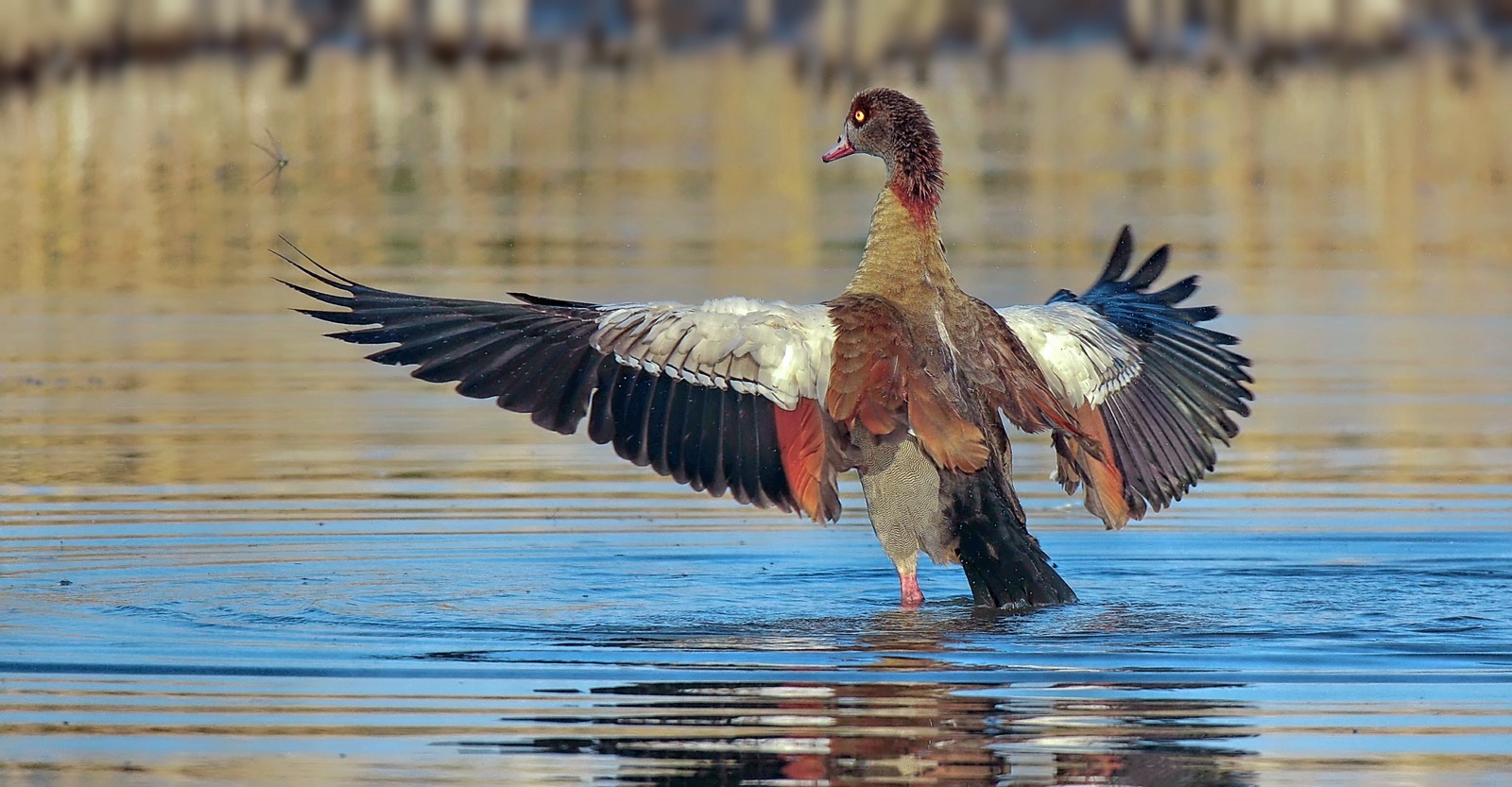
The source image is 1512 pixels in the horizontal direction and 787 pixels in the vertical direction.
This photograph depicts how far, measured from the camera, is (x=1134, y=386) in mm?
10398

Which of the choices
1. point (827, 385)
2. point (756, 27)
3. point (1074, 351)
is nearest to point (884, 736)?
point (827, 385)

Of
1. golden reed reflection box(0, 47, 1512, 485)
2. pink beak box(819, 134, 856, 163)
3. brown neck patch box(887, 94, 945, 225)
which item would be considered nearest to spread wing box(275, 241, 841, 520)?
brown neck patch box(887, 94, 945, 225)

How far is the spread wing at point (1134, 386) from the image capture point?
999 centimetres

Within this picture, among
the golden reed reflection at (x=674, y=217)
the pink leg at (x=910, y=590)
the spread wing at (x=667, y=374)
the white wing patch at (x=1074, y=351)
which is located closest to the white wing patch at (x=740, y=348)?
the spread wing at (x=667, y=374)

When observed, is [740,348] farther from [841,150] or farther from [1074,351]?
[841,150]

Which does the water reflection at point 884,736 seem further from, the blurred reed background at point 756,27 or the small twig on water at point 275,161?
the blurred reed background at point 756,27

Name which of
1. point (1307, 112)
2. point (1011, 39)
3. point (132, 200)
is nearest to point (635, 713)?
point (132, 200)

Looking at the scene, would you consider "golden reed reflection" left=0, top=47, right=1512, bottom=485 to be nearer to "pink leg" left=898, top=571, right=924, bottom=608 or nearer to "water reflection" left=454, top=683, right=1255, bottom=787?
"pink leg" left=898, top=571, right=924, bottom=608

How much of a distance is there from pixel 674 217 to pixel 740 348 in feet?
41.6

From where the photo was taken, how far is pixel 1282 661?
26.8ft

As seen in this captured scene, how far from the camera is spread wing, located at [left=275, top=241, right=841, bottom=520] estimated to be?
9211 millimetres

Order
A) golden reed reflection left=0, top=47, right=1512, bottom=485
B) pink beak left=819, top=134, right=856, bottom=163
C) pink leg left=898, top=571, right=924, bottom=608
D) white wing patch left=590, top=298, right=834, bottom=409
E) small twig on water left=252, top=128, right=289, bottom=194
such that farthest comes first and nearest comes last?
1. small twig on water left=252, top=128, right=289, bottom=194
2. golden reed reflection left=0, top=47, right=1512, bottom=485
3. pink beak left=819, top=134, right=856, bottom=163
4. pink leg left=898, top=571, right=924, bottom=608
5. white wing patch left=590, top=298, right=834, bottom=409

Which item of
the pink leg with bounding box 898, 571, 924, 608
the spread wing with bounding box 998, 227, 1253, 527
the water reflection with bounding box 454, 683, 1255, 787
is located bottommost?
the water reflection with bounding box 454, 683, 1255, 787

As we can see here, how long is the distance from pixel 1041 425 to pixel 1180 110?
21330 millimetres
